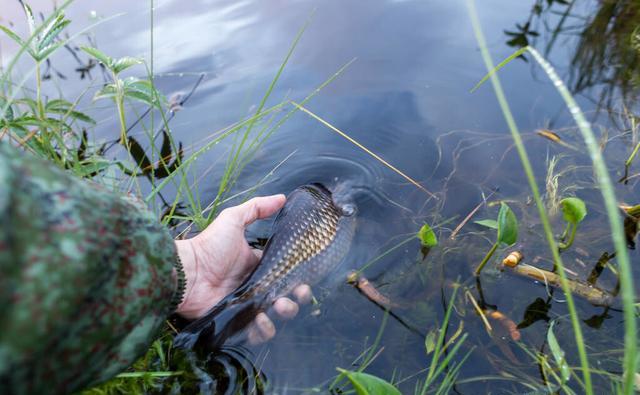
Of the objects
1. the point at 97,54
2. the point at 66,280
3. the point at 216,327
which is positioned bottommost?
the point at 216,327

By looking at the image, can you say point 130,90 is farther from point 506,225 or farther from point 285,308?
point 506,225

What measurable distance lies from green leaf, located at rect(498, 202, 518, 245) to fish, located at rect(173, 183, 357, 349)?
1.04m

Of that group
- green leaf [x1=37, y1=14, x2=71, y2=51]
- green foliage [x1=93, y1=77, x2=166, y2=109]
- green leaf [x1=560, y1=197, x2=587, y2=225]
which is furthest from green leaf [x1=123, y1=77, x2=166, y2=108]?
green leaf [x1=560, y1=197, x2=587, y2=225]

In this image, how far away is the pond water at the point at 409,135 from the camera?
2094 millimetres

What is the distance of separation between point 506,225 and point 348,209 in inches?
51.4

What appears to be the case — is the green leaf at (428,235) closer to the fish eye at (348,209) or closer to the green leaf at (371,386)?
the fish eye at (348,209)

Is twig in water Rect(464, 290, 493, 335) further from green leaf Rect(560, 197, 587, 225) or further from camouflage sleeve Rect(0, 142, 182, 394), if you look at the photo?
camouflage sleeve Rect(0, 142, 182, 394)

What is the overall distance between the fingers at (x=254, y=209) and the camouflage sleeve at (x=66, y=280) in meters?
1.26

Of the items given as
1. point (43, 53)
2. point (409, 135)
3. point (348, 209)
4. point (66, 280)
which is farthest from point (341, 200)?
point (66, 280)

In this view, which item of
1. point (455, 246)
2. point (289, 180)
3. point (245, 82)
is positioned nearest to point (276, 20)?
point (245, 82)

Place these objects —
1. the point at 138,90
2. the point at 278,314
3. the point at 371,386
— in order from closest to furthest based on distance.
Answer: the point at 371,386 → the point at 278,314 → the point at 138,90

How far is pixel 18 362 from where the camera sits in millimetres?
880

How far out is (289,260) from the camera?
98.7 inches

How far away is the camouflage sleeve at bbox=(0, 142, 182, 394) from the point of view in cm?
87
